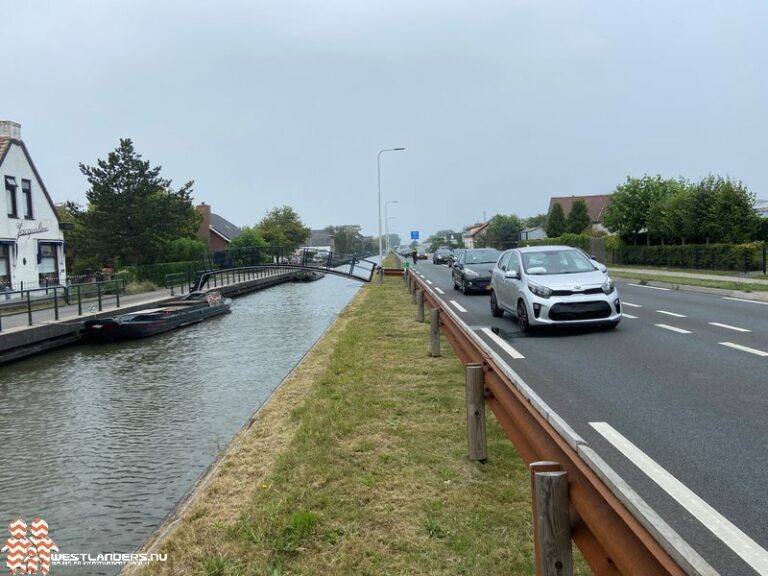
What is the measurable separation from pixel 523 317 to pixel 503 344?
4.98 ft

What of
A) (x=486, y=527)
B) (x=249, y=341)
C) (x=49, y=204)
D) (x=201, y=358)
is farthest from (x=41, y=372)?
(x=49, y=204)

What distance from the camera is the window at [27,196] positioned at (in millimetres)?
31047

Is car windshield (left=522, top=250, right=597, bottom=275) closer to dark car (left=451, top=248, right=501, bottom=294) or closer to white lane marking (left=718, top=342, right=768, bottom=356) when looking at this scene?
white lane marking (left=718, top=342, right=768, bottom=356)

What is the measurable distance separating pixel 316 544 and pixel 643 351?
713 centimetres

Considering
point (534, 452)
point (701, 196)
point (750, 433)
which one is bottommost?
point (750, 433)

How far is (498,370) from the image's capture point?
4.80m

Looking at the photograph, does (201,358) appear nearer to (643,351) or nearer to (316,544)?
(643,351)

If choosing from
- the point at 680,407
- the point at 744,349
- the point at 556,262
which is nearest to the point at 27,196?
the point at 556,262

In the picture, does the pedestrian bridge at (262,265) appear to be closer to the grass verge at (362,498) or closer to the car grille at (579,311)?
the car grille at (579,311)

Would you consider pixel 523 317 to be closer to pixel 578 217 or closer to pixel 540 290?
pixel 540 290

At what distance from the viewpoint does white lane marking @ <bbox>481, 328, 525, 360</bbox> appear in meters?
9.67

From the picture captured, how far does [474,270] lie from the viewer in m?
21.3

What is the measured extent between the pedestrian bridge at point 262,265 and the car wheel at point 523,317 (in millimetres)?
25359

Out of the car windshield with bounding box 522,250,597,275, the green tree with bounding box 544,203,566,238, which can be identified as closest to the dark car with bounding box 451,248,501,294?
the car windshield with bounding box 522,250,597,275
